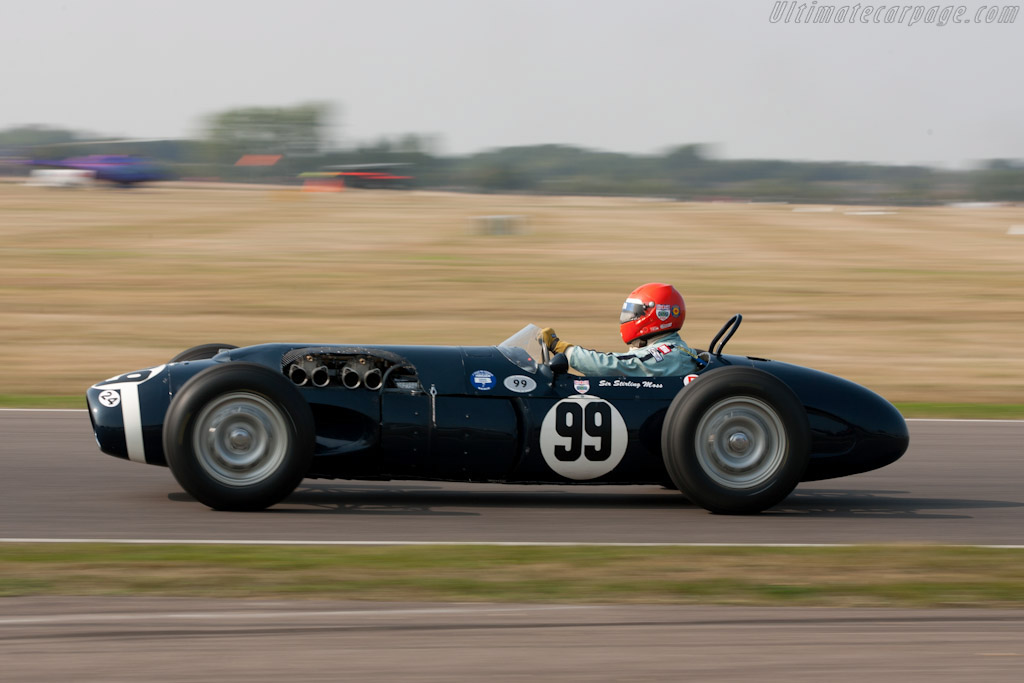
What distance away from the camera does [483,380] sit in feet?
21.2

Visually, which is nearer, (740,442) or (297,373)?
(740,442)

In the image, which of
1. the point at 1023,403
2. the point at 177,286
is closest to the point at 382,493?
the point at 1023,403

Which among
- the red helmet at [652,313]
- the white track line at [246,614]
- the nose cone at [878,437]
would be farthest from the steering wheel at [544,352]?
the white track line at [246,614]

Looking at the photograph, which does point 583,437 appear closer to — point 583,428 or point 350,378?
point 583,428

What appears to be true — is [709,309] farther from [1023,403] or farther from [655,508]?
[655,508]

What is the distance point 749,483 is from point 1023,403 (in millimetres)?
6708

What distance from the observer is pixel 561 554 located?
218 inches

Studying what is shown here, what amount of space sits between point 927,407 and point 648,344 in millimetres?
5351

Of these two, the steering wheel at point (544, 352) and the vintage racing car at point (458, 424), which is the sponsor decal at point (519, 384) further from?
the steering wheel at point (544, 352)

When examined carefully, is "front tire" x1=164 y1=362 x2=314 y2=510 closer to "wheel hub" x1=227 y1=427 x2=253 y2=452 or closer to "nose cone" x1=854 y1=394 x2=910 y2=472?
"wheel hub" x1=227 y1=427 x2=253 y2=452

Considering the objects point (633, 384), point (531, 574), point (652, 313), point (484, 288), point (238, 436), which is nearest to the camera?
point (531, 574)

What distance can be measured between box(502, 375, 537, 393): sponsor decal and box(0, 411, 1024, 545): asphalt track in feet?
2.22

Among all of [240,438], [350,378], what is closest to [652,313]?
[350,378]

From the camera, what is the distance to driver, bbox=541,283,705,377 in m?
6.64
